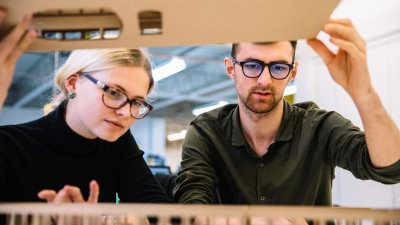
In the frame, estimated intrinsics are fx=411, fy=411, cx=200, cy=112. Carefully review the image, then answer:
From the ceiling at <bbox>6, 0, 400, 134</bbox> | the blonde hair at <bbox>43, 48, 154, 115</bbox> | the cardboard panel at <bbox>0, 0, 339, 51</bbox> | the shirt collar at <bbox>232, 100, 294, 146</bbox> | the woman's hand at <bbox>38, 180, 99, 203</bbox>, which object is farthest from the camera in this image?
the ceiling at <bbox>6, 0, 400, 134</bbox>

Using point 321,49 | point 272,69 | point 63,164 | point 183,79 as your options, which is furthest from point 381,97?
point 183,79

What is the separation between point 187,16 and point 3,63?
0.91 ft

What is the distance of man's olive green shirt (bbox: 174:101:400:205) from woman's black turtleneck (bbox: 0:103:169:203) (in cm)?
15

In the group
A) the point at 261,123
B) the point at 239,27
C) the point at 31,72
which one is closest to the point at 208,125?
the point at 261,123

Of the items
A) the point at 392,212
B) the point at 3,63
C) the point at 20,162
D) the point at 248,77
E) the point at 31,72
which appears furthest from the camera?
the point at 31,72

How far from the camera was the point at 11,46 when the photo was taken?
0.57 meters

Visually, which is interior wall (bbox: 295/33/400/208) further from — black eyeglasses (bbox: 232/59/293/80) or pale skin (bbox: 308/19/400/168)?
pale skin (bbox: 308/19/400/168)

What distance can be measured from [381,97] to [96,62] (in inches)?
57.2

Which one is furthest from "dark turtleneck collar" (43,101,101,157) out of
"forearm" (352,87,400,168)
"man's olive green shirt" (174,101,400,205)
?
"forearm" (352,87,400,168)

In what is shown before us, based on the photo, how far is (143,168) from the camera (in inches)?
46.3

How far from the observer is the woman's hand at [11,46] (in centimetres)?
54

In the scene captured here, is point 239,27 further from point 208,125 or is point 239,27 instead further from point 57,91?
point 57,91

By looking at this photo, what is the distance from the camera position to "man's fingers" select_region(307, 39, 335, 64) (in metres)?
0.67

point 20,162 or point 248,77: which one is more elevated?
point 248,77
